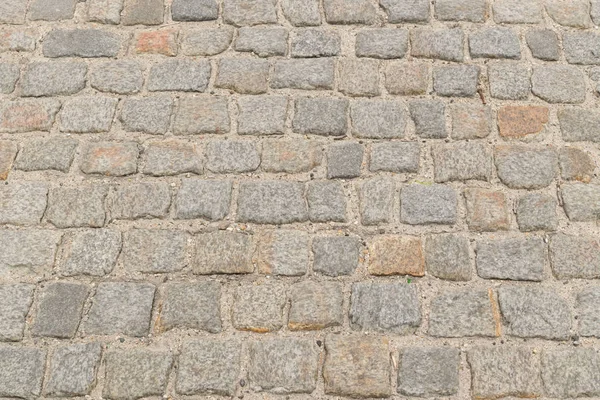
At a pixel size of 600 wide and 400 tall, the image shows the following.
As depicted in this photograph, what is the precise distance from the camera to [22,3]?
4.08 m

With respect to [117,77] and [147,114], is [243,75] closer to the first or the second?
[147,114]

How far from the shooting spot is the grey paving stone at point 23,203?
10.7 ft

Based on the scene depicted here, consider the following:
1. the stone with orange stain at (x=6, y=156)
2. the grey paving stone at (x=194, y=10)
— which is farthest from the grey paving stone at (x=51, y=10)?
the stone with orange stain at (x=6, y=156)

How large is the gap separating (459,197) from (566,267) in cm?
59

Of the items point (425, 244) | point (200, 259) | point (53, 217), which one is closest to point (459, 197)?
point (425, 244)

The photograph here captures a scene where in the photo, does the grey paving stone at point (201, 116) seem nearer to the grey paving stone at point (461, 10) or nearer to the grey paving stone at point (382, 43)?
the grey paving stone at point (382, 43)

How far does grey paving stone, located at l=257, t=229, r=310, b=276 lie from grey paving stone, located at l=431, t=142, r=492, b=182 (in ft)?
2.55

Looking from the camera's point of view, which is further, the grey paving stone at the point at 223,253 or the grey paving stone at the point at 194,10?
the grey paving stone at the point at 194,10

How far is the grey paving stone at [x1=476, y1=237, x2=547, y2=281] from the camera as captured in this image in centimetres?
304

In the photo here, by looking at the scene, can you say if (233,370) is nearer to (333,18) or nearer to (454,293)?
(454,293)

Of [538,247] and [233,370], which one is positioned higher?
[538,247]

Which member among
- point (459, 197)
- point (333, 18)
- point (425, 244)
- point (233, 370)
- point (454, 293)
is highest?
point (333, 18)

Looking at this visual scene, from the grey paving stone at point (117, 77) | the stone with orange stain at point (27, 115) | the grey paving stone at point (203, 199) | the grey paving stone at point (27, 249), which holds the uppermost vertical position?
the grey paving stone at point (117, 77)

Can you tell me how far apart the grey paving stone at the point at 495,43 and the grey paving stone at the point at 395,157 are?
0.80m
